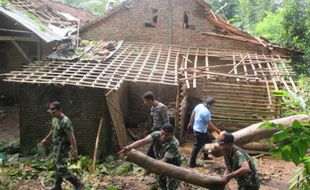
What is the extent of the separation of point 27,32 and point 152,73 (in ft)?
16.9

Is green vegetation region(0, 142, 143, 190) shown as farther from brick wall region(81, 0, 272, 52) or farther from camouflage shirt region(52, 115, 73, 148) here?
brick wall region(81, 0, 272, 52)

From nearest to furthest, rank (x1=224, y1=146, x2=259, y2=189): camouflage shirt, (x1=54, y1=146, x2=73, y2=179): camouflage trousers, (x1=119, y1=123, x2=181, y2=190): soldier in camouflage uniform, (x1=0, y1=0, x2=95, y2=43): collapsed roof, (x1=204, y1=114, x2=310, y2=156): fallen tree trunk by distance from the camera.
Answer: (x1=204, y1=114, x2=310, y2=156): fallen tree trunk, (x1=224, y1=146, x2=259, y2=189): camouflage shirt, (x1=119, y1=123, x2=181, y2=190): soldier in camouflage uniform, (x1=54, y1=146, x2=73, y2=179): camouflage trousers, (x1=0, y1=0, x2=95, y2=43): collapsed roof

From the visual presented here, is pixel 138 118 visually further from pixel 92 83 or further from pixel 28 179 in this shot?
pixel 28 179

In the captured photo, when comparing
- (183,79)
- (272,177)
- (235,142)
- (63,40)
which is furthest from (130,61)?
(235,142)

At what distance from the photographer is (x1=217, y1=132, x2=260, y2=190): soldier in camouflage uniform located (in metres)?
5.07

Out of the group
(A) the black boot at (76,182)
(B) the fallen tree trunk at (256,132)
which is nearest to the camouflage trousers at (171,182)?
(B) the fallen tree trunk at (256,132)

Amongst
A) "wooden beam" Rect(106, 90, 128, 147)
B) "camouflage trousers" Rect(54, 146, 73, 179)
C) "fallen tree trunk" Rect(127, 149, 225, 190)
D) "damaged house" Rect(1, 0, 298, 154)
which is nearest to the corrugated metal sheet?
"damaged house" Rect(1, 0, 298, 154)

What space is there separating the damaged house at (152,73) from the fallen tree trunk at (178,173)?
3.82 m

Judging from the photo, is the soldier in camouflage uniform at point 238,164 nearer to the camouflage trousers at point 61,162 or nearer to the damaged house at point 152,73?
the camouflage trousers at point 61,162

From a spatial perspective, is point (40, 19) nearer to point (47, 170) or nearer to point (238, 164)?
point (47, 170)

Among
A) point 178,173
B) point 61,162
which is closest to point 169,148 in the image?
point 178,173

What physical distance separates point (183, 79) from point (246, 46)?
4.09m

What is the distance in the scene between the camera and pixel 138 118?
13.9 meters

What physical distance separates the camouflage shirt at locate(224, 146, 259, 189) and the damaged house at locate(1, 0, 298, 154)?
4.10 meters
